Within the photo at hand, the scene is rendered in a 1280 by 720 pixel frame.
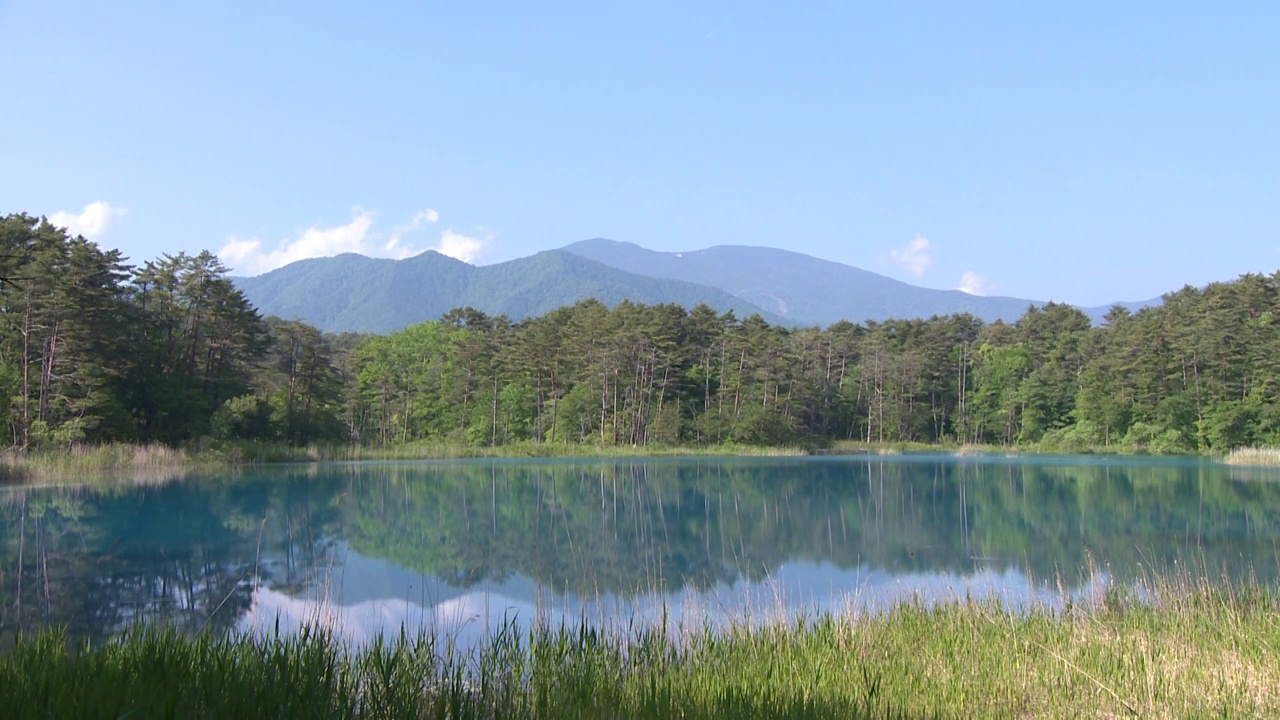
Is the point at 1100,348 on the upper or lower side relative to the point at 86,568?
upper

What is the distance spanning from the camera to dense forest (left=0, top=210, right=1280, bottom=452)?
25.8 metres

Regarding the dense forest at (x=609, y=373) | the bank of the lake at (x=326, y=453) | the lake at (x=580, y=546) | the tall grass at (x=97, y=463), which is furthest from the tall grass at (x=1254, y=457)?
the tall grass at (x=97, y=463)

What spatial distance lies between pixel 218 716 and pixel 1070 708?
11.8ft

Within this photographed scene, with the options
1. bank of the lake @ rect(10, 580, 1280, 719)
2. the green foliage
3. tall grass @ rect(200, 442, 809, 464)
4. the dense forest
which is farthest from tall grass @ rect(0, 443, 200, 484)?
bank of the lake @ rect(10, 580, 1280, 719)

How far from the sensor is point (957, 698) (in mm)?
4453

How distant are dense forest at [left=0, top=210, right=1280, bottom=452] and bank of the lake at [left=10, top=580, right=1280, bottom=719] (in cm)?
2277

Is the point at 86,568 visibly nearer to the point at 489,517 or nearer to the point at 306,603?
the point at 306,603

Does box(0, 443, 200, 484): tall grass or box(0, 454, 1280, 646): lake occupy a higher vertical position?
box(0, 443, 200, 484): tall grass

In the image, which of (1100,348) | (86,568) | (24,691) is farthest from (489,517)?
(1100,348)

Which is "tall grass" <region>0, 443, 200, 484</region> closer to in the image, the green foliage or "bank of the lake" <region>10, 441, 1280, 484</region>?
"bank of the lake" <region>10, 441, 1280, 484</region>

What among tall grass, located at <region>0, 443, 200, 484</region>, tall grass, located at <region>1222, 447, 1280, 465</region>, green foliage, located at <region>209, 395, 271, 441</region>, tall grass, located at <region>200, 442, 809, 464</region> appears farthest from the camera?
tall grass, located at <region>200, 442, 809, 464</region>

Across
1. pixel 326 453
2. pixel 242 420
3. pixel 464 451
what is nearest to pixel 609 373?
pixel 464 451

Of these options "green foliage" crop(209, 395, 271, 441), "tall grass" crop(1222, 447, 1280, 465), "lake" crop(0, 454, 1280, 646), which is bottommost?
"lake" crop(0, 454, 1280, 646)

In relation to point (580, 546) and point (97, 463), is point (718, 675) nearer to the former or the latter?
point (580, 546)
